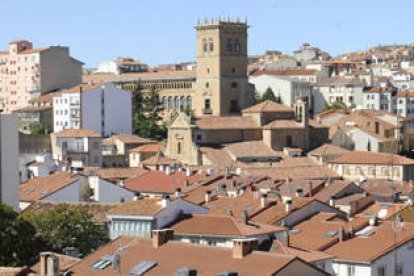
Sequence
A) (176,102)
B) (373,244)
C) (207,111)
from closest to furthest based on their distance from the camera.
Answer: (373,244), (207,111), (176,102)

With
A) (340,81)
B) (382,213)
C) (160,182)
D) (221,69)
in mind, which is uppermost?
(221,69)

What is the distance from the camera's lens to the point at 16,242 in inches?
1593

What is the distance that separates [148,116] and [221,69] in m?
8.12

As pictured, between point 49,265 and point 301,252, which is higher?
point 49,265

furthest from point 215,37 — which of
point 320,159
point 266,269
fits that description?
point 266,269

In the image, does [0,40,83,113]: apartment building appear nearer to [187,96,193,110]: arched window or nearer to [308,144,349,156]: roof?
[187,96,193,110]: arched window

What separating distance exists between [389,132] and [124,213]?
6251 centimetres

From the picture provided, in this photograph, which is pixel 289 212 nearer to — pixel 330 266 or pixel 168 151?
pixel 330 266

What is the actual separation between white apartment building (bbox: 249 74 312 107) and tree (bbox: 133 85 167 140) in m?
17.8

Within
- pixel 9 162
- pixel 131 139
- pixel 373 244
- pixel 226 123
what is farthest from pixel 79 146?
pixel 373 244

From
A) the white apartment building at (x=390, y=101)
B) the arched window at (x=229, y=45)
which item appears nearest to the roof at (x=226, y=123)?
the arched window at (x=229, y=45)

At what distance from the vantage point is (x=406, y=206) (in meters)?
50.0

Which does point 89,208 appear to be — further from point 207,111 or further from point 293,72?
point 293,72

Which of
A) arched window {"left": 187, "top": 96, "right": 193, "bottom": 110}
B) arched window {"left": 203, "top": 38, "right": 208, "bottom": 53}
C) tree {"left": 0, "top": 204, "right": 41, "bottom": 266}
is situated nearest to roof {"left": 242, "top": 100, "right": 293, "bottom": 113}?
arched window {"left": 203, "top": 38, "right": 208, "bottom": 53}
